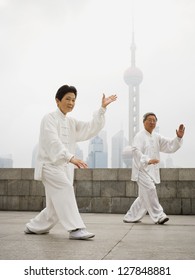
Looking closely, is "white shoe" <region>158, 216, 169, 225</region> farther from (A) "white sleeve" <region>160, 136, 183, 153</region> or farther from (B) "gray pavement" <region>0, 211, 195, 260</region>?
(B) "gray pavement" <region>0, 211, 195, 260</region>

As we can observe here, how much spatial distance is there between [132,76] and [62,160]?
491ft

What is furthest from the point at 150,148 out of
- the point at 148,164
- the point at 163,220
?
the point at 163,220

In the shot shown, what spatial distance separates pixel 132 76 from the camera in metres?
152

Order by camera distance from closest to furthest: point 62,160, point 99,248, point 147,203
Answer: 1. point 99,248
2. point 62,160
3. point 147,203

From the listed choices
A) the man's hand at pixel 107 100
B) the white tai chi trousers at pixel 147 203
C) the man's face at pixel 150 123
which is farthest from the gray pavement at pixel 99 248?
the man's face at pixel 150 123

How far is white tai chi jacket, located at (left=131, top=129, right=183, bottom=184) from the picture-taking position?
23.2 ft

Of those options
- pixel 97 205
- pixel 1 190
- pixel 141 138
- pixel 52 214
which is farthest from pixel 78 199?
pixel 52 214

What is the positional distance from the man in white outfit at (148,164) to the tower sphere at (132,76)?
478 ft

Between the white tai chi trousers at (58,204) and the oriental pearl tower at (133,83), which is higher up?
the oriental pearl tower at (133,83)

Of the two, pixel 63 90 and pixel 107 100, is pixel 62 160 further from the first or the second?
pixel 107 100

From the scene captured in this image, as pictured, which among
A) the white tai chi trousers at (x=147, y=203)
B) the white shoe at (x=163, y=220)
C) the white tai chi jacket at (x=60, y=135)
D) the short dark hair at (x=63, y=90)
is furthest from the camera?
the white tai chi trousers at (x=147, y=203)

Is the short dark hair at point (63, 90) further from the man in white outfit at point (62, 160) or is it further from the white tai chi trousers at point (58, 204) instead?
the white tai chi trousers at point (58, 204)

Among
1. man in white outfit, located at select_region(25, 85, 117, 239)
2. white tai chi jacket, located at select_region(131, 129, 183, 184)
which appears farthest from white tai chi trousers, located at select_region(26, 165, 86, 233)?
white tai chi jacket, located at select_region(131, 129, 183, 184)

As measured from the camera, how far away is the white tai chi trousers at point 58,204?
4359mm
